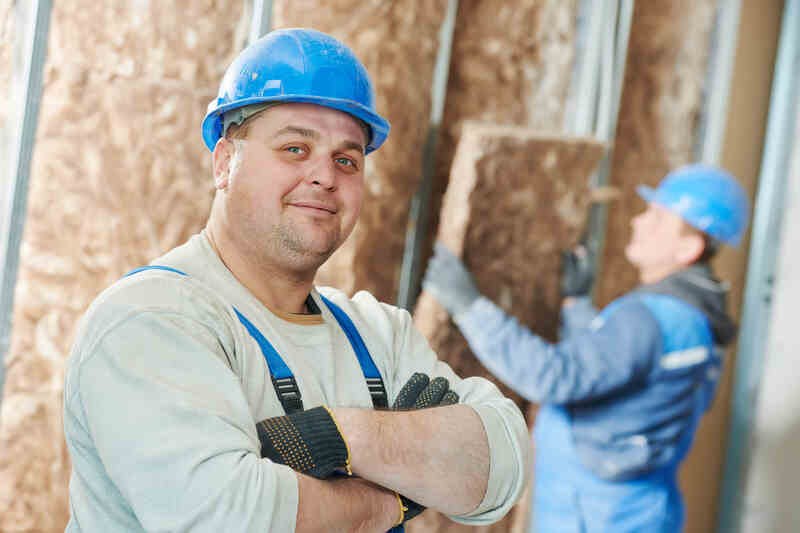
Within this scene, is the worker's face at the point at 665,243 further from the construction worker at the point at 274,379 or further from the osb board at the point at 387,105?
the construction worker at the point at 274,379

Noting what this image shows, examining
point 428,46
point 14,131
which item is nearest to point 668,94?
point 428,46

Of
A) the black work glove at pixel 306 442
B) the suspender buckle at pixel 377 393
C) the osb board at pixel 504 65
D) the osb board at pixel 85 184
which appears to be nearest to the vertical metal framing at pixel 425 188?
the osb board at pixel 504 65

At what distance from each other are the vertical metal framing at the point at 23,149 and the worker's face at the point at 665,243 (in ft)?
7.60

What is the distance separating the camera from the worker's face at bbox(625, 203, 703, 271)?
296 centimetres

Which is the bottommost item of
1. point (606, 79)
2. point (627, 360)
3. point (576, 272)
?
point (627, 360)

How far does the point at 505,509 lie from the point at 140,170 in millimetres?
1230

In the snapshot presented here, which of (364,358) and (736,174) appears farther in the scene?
(736,174)

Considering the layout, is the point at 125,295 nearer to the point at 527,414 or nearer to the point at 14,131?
the point at 14,131

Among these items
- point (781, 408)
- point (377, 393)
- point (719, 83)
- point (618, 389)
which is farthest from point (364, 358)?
point (781, 408)

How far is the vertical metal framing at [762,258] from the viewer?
13.0ft

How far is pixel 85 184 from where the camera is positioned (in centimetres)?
181

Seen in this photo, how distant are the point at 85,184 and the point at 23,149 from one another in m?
0.16

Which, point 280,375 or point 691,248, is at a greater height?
point 691,248

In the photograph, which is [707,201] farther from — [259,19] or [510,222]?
[259,19]
